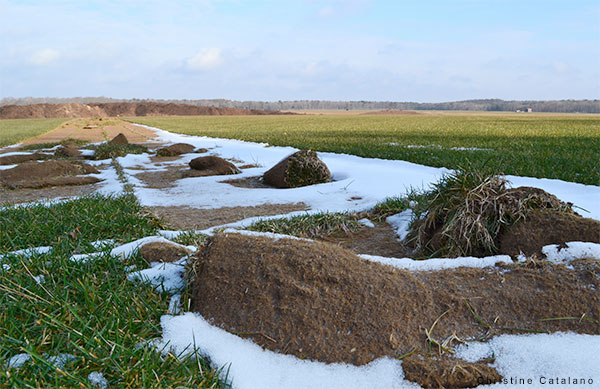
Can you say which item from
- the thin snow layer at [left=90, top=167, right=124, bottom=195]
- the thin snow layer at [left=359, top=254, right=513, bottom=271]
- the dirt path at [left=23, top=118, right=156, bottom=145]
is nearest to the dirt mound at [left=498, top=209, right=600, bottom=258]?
the thin snow layer at [left=359, top=254, right=513, bottom=271]

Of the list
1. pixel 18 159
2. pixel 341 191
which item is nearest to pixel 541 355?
pixel 341 191

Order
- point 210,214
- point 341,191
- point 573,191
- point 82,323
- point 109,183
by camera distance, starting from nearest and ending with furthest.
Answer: point 82,323, point 210,214, point 573,191, point 341,191, point 109,183

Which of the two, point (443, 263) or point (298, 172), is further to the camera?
point (298, 172)

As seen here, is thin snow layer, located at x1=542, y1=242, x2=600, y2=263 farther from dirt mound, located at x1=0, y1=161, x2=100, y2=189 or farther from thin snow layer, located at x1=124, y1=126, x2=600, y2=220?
dirt mound, located at x1=0, y1=161, x2=100, y2=189

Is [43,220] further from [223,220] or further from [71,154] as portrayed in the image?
[71,154]

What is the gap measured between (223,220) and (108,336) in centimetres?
254

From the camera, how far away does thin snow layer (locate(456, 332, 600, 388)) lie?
185 centimetres

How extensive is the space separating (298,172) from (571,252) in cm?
410

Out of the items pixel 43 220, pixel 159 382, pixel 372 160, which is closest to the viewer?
pixel 159 382

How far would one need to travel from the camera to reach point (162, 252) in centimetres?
290

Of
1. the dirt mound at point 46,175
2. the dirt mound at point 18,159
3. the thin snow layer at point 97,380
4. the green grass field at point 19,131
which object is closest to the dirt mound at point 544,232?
the thin snow layer at point 97,380

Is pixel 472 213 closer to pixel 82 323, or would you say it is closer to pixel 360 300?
pixel 360 300

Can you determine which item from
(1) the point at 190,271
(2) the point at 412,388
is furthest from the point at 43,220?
(2) the point at 412,388

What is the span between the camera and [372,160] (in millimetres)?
8492
